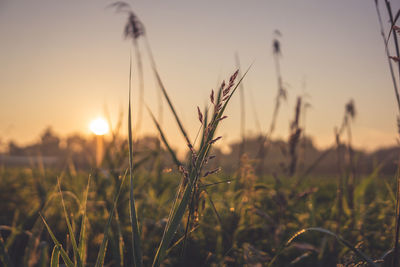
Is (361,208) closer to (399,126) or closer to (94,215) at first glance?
(399,126)

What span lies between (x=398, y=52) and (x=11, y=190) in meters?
3.35

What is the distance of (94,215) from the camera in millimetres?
2027

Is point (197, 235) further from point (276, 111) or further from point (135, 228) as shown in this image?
point (276, 111)

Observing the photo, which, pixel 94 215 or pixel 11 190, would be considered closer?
pixel 94 215

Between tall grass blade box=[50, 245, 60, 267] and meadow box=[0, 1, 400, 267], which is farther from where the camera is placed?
meadow box=[0, 1, 400, 267]

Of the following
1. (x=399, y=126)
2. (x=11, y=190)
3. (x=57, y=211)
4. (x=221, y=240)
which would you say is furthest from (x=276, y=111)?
(x=11, y=190)

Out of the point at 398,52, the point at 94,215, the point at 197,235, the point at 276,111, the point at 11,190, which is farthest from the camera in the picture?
the point at 11,190

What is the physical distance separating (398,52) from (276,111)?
1.65m

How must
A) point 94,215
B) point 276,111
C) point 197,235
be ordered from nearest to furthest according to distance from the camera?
point 197,235
point 94,215
point 276,111

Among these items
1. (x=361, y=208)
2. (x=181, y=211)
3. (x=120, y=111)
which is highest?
(x=120, y=111)

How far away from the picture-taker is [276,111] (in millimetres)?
2514

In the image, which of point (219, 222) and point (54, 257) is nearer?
point (54, 257)

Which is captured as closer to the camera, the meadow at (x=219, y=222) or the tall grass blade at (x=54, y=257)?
the tall grass blade at (x=54, y=257)

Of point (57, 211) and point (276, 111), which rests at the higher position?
point (276, 111)
